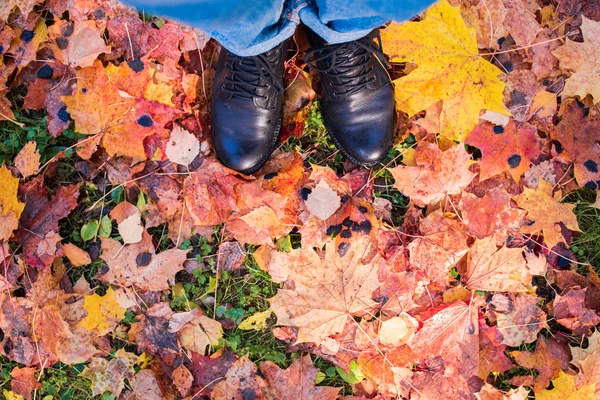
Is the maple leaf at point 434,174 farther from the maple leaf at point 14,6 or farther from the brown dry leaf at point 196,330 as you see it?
the maple leaf at point 14,6

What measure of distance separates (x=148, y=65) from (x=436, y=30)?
98 centimetres

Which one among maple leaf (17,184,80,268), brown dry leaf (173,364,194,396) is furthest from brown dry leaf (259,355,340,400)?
maple leaf (17,184,80,268)

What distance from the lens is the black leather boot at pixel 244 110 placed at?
1.55 m

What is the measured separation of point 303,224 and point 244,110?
0.43 meters

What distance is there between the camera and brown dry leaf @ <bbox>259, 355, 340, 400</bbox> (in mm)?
1587

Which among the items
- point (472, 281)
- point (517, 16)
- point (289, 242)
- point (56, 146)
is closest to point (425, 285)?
point (472, 281)

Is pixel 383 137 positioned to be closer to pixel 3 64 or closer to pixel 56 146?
pixel 56 146

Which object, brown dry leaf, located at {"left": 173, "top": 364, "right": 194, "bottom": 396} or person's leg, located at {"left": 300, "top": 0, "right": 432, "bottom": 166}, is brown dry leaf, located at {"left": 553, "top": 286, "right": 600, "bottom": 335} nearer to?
person's leg, located at {"left": 300, "top": 0, "right": 432, "bottom": 166}

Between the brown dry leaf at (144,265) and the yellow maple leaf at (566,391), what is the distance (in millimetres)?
1292

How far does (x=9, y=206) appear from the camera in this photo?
158 cm

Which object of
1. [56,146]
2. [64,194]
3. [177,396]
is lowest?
[177,396]

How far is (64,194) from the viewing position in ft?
5.50

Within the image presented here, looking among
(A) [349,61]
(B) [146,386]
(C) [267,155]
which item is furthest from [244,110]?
(B) [146,386]

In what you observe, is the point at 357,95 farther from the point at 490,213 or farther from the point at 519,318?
the point at 519,318
